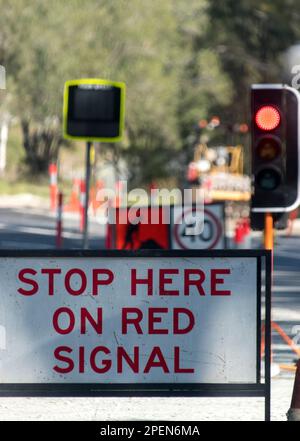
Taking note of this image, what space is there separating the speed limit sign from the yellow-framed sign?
148 centimetres

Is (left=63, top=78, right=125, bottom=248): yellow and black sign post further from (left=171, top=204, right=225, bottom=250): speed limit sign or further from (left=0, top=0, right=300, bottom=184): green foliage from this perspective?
(left=0, top=0, right=300, bottom=184): green foliage

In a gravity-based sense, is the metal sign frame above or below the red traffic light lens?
below

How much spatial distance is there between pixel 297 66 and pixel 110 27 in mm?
46259

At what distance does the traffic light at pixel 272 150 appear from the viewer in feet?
38.9

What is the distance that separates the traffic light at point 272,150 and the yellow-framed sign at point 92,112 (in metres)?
5.65

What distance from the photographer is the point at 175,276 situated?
771 centimetres

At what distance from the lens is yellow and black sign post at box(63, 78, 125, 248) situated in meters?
17.5

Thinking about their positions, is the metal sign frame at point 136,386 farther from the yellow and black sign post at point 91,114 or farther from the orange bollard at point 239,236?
the orange bollard at point 239,236

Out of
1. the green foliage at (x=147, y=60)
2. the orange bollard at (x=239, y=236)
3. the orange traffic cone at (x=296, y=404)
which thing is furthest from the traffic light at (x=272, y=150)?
the green foliage at (x=147, y=60)

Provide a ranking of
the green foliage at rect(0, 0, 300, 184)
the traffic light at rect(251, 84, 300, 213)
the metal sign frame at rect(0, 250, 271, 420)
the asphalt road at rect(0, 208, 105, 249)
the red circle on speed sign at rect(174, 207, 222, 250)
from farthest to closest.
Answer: the green foliage at rect(0, 0, 300, 184)
the asphalt road at rect(0, 208, 105, 249)
the red circle on speed sign at rect(174, 207, 222, 250)
the traffic light at rect(251, 84, 300, 213)
the metal sign frame at rect(0, 250, 271, 420)

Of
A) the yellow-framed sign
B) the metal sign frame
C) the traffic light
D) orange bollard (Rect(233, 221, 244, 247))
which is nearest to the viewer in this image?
Answer: the metal sign frame

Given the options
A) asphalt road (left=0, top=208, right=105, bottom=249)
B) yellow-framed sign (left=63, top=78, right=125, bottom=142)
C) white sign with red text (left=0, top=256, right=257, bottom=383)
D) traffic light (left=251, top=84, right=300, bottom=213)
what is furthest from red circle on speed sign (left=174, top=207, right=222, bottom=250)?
asphalt road (left=0, top=208, right=105, bottom=249)

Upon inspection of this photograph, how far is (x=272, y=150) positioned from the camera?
39.3 feet
